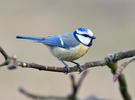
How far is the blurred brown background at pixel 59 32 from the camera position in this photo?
4.31 m

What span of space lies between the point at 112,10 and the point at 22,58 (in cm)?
272

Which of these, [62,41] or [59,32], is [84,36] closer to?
[62,41]

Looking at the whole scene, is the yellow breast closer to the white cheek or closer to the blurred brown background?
the white cheek

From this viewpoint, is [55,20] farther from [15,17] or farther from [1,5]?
[1,5]

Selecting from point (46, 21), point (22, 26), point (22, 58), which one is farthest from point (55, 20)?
point (22, 58)

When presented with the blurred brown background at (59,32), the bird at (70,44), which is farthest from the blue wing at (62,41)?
the blurred brown background at (59,32)

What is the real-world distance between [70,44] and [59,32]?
338cm

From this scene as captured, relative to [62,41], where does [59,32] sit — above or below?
below

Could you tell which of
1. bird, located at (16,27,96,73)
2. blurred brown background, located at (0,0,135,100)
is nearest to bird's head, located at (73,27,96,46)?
bird, located at (16,27,96,73)

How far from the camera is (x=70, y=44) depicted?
2.01m

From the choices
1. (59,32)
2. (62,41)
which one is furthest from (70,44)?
(59,32)

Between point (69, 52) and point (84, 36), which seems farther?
point (84, 36)

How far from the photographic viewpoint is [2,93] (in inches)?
163

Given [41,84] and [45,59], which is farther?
[45,59]
